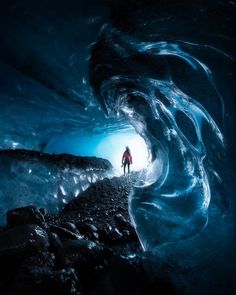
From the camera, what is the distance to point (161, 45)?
3.26 m

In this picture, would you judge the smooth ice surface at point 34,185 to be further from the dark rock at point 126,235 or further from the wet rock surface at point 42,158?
the dark rock at point 126,235

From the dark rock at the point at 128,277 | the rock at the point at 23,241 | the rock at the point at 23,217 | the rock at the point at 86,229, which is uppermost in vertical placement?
the rock at the point at 23,217

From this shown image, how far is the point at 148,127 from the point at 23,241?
380 centimetres

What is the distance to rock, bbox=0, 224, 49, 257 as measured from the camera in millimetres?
2941

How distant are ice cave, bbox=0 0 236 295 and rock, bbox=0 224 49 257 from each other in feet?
0.04

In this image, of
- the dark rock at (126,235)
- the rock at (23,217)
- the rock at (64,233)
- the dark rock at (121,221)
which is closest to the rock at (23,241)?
the rock at (64,233)

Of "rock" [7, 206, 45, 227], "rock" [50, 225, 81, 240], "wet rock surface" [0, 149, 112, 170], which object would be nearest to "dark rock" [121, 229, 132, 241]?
"rock" [50, 225, 81, 240]

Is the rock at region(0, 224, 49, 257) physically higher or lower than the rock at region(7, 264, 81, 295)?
higher

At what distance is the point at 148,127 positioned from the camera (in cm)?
601

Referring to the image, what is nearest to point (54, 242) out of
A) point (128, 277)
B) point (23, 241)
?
point (23, 241)

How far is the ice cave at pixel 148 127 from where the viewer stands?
8.37ft

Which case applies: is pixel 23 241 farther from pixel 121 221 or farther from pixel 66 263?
pixel 121 221

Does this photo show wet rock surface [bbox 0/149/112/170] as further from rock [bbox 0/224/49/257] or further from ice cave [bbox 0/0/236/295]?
rock [bbox 0/224/49/257]

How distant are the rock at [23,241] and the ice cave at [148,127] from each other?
0.04ft
